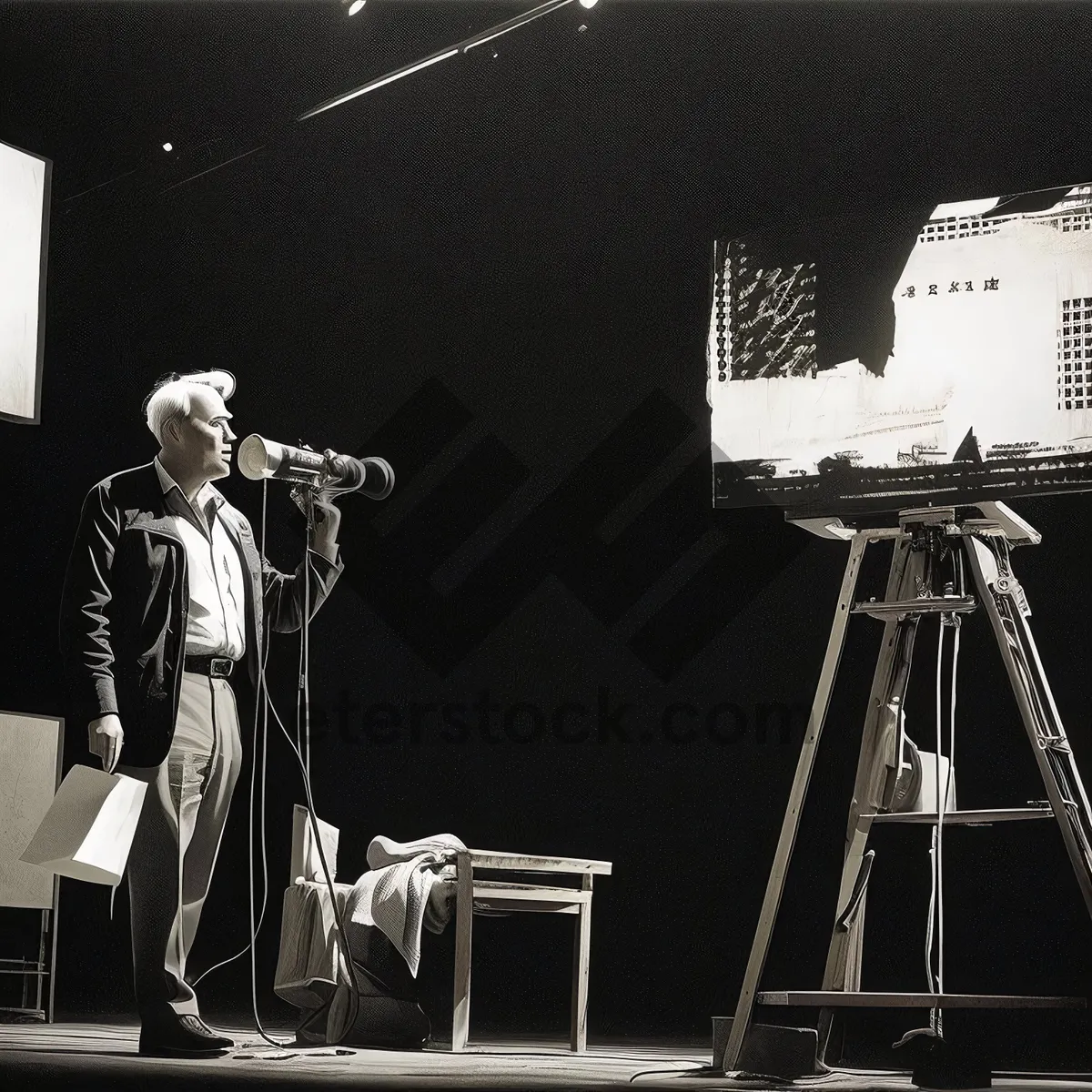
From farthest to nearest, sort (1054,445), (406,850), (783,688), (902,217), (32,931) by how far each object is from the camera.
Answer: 1. (32,931)
2. (783,688)
3. (406,850)
4. (902,217)
5. (1054,445)

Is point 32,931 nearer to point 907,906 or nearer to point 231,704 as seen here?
point 231,704

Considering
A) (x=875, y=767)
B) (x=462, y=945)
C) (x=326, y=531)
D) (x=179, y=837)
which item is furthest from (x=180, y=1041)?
(x=875, y=767)

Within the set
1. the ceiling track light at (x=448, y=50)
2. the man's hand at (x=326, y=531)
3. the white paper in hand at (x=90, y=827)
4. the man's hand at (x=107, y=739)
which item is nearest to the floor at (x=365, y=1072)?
the white paper in hand at (x=90, y=827)

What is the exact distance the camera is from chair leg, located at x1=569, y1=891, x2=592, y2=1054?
321 centimetres

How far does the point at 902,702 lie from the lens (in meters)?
2.71

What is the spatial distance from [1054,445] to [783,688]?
3.67 ft

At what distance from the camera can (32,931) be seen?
157 inches

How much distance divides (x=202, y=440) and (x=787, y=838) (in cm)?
146

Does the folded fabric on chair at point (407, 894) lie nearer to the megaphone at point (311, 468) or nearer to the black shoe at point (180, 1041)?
the black shoe at point (180, 1041)

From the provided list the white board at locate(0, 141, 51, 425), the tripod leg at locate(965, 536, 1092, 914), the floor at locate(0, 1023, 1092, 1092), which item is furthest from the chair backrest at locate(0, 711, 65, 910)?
the tripod leg at locate(965, 536, 1092, 914)

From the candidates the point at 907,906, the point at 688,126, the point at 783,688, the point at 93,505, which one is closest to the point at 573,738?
the point at 783,688

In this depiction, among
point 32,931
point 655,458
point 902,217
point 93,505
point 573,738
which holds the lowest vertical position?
point 32,931

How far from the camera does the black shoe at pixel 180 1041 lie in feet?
8.93

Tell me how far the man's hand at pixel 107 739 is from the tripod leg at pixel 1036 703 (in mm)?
1645
